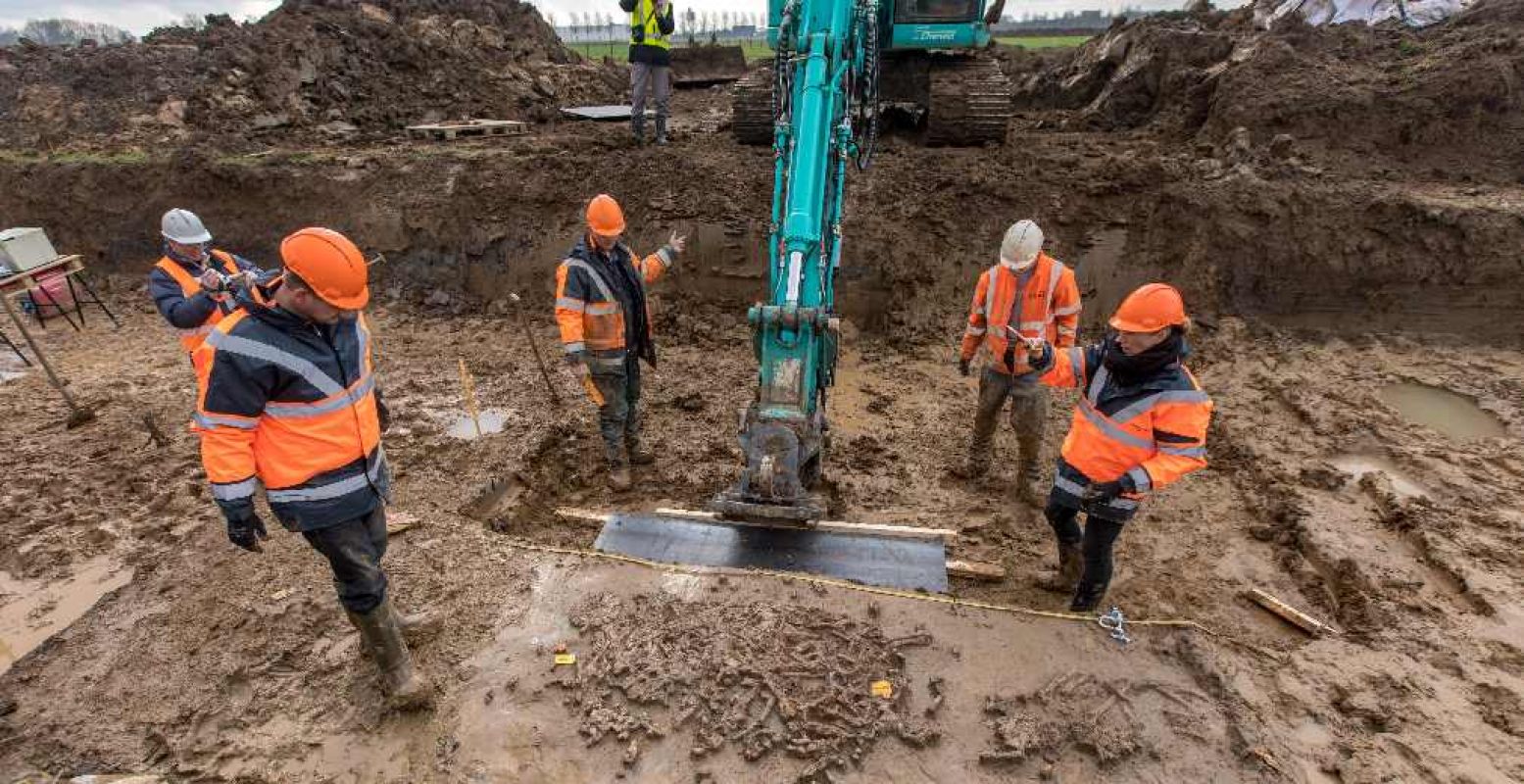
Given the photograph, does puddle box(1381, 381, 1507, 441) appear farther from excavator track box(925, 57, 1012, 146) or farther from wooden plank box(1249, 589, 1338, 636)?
excavator track box(925, 57, 1012, 146)

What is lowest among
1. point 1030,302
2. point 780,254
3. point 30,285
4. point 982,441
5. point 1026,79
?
point 982,441

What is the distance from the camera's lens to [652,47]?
8.67m

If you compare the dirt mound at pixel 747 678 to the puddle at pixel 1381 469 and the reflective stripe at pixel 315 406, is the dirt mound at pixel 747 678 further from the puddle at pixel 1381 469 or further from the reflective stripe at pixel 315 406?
the puddle at pixel 1381 469

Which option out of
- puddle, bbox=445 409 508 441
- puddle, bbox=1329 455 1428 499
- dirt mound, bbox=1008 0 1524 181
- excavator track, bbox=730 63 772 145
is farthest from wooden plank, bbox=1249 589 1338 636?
excavator track, bbox=730 63 772 145

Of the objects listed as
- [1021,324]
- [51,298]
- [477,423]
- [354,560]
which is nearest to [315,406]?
[354,560]

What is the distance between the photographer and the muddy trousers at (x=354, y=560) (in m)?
2.96

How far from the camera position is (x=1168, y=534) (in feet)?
15.8

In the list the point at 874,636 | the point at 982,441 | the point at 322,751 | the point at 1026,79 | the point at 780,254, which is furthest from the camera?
the point at 1026,79

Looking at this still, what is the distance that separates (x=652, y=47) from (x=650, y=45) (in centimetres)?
3

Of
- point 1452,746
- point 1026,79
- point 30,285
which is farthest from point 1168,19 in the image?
point 30,285

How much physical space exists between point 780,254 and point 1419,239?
23.8 ft

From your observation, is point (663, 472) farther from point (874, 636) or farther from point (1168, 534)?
point (1168, 534)

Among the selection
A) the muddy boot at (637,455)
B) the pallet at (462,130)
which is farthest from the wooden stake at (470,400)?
the pallet at (462,130)

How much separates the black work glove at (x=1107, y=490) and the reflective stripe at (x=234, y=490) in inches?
145
